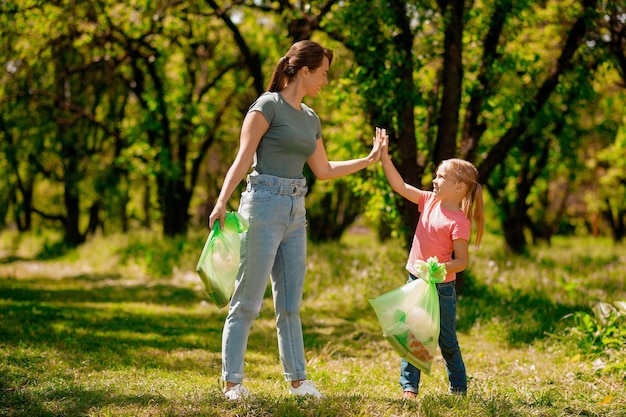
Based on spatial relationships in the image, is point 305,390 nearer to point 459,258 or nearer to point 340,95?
point 459,258

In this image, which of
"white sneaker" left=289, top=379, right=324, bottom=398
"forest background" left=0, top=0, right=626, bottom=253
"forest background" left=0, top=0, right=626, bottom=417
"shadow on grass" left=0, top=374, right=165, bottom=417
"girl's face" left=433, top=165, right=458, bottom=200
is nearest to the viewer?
"shadow on grass" left=0, top=374, right=165, bottom=417


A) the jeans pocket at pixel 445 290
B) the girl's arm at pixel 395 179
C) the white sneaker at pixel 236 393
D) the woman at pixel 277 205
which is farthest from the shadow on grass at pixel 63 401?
the girl's arm at pixel 395 179

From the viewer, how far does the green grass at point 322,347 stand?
13.7 feet

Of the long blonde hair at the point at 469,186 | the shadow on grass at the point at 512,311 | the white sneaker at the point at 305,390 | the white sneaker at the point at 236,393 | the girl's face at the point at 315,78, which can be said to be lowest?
the shadow on grass at the point at 512,311

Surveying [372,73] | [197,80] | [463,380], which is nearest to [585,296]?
[372,73]

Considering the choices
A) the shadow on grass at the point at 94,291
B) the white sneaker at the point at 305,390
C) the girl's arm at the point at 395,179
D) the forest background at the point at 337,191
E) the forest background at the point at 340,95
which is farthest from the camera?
the shadow on grass at the point at 94,291

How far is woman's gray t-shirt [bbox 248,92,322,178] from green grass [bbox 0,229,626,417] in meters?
1.40

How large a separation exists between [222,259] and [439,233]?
1389 millimetres

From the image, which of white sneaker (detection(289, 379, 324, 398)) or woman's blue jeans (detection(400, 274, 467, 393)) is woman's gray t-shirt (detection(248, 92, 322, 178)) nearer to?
woman's blue jeans (detection(400, 274, 467, 393))

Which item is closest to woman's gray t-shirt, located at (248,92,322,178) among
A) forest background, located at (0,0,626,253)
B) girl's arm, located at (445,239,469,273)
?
girl's arm, located at (445,239,469,273)

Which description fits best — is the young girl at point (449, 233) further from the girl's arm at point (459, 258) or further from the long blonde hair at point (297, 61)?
the long blonde hair at point (297, 61)

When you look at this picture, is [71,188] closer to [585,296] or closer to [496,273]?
[496,273]

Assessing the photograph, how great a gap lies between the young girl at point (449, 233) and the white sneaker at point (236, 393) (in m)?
1.13

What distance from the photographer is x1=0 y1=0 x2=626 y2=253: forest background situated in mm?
8406
